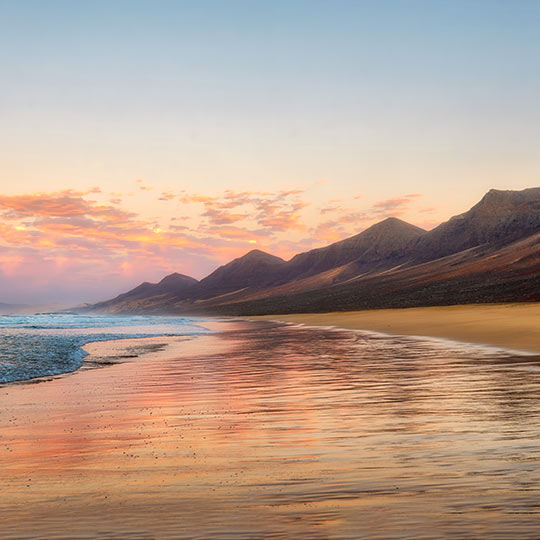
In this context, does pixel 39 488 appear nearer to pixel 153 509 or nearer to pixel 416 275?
pixel 153 509

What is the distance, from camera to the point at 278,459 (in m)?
7.26

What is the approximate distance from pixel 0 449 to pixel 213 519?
475cm

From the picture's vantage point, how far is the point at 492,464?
661 centimetres

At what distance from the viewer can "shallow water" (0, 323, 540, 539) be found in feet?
16.6

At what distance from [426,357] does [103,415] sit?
1378 centimetres

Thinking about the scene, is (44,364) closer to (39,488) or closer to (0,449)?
(0,449)

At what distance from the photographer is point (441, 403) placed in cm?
1105

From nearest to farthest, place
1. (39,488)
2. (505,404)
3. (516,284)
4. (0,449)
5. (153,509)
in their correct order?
(153,509) < (39,488) < (0,449) < (505,404) < (516,284)

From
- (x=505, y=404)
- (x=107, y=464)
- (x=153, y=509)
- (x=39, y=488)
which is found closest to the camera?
(x=153, y=509)

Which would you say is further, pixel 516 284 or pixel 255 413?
pixel 516 284

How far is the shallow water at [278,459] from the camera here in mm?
5062

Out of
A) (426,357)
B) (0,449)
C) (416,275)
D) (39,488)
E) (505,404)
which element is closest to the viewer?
(39,488)

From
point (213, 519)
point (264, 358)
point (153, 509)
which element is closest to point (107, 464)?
point (153, 509)

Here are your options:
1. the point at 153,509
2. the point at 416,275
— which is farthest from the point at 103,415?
the point at 416,275
